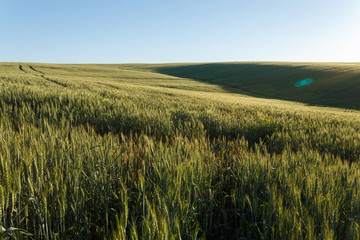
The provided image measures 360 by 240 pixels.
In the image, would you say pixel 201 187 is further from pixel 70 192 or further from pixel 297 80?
pixel 297 80

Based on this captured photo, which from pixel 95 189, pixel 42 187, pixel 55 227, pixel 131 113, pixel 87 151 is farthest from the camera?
pixel 131 113

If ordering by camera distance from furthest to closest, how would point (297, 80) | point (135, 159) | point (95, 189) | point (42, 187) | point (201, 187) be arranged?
point (297, 80) < point (135, 159) < point (201, 187) < point (95, 189) < point (42, 187)

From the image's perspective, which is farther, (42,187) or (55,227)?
(42,187)

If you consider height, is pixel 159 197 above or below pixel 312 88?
above

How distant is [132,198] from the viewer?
1604 mm

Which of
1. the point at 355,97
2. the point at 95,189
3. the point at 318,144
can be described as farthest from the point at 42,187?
the point at 355,97

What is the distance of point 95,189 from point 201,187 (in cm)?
76

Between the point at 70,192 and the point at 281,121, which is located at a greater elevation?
the point at 70,192

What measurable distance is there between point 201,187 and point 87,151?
990 mm

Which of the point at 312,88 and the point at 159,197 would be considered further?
the point at 312,88

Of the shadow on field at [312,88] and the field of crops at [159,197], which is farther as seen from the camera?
the shadow on field at [312,88]

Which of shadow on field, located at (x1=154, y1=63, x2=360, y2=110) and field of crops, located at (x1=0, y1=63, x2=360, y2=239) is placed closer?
field of crops, located at (x1=0, y1=63, x2=360, y2=239)

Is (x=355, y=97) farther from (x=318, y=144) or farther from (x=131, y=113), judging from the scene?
(x=131, y=113)

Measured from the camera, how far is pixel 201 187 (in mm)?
1640
